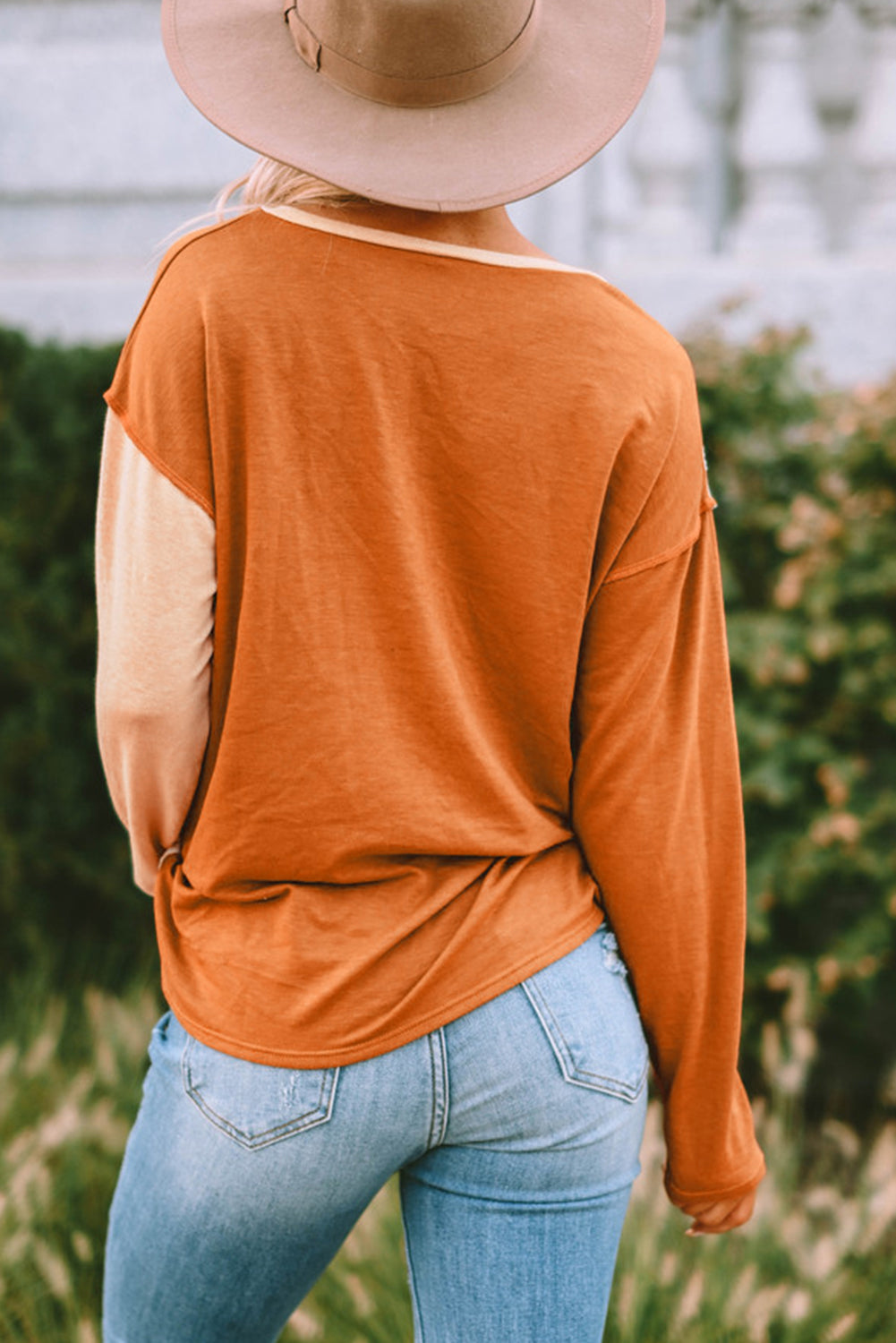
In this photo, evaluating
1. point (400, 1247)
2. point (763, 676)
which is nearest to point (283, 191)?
point (400, 1247)

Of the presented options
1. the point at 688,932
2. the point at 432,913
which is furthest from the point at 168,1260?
the point at 688,932

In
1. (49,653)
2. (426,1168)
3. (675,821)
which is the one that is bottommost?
(49,653)

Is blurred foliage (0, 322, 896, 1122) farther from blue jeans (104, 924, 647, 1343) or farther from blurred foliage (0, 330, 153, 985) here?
blue jeans (104, 924, 647, 1343)

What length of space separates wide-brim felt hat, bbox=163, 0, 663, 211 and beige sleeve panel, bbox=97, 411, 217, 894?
1.04 ft

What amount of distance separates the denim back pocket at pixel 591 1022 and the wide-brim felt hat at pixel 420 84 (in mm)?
708

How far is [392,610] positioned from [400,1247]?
1.59 metres

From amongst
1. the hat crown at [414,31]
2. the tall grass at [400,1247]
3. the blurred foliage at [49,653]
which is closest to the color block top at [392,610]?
the hat crown at [414,31]

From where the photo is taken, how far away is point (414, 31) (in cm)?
118

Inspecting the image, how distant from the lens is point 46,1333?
91.4 inches

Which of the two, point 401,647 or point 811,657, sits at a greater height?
point 401,647

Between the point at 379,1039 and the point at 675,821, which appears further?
the point at 675,821

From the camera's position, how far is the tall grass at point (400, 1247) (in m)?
2.22

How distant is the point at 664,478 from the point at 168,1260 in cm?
89

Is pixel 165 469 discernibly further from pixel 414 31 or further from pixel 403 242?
pixel 414 31
